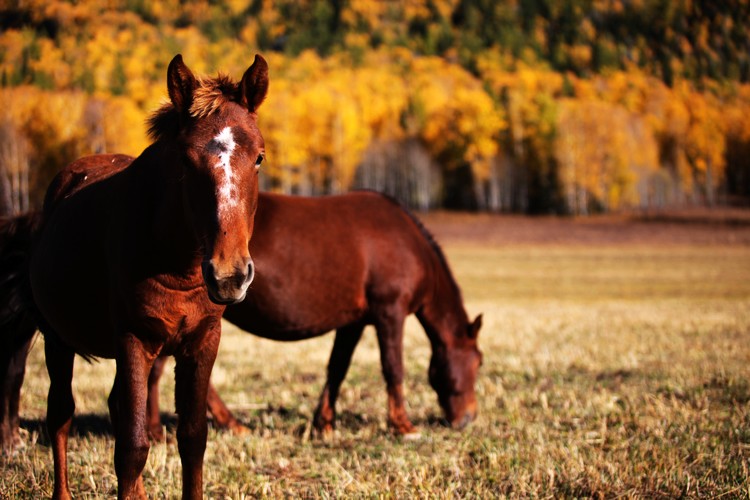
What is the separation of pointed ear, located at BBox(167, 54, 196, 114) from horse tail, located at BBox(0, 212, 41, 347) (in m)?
2.32

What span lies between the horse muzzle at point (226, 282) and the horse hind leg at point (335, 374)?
10.9ft

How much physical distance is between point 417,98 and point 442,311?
215 feet

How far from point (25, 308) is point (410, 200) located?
194 feet

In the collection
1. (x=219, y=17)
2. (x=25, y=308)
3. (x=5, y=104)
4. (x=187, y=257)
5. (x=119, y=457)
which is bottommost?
(x=119, y=457)

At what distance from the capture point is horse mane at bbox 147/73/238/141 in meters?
2.97

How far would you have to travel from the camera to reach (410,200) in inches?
2491

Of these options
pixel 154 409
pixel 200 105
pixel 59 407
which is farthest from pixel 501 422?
pixel 200 105

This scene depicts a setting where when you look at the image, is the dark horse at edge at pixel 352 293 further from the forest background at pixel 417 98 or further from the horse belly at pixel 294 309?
the forest background at pixel 417 98

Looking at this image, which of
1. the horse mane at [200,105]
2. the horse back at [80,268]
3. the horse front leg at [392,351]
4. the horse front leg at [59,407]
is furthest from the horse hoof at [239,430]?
the horse mane at [200,105]

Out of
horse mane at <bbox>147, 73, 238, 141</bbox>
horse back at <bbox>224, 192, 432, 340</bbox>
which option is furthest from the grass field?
horse mane at <bbox>147, 73, 238, 141</bbox>

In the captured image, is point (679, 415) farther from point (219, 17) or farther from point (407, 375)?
point (219, 17)

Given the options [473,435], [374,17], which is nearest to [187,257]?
[473,435]

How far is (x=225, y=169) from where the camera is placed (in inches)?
109

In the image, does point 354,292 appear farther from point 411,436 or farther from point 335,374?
point 411,436
